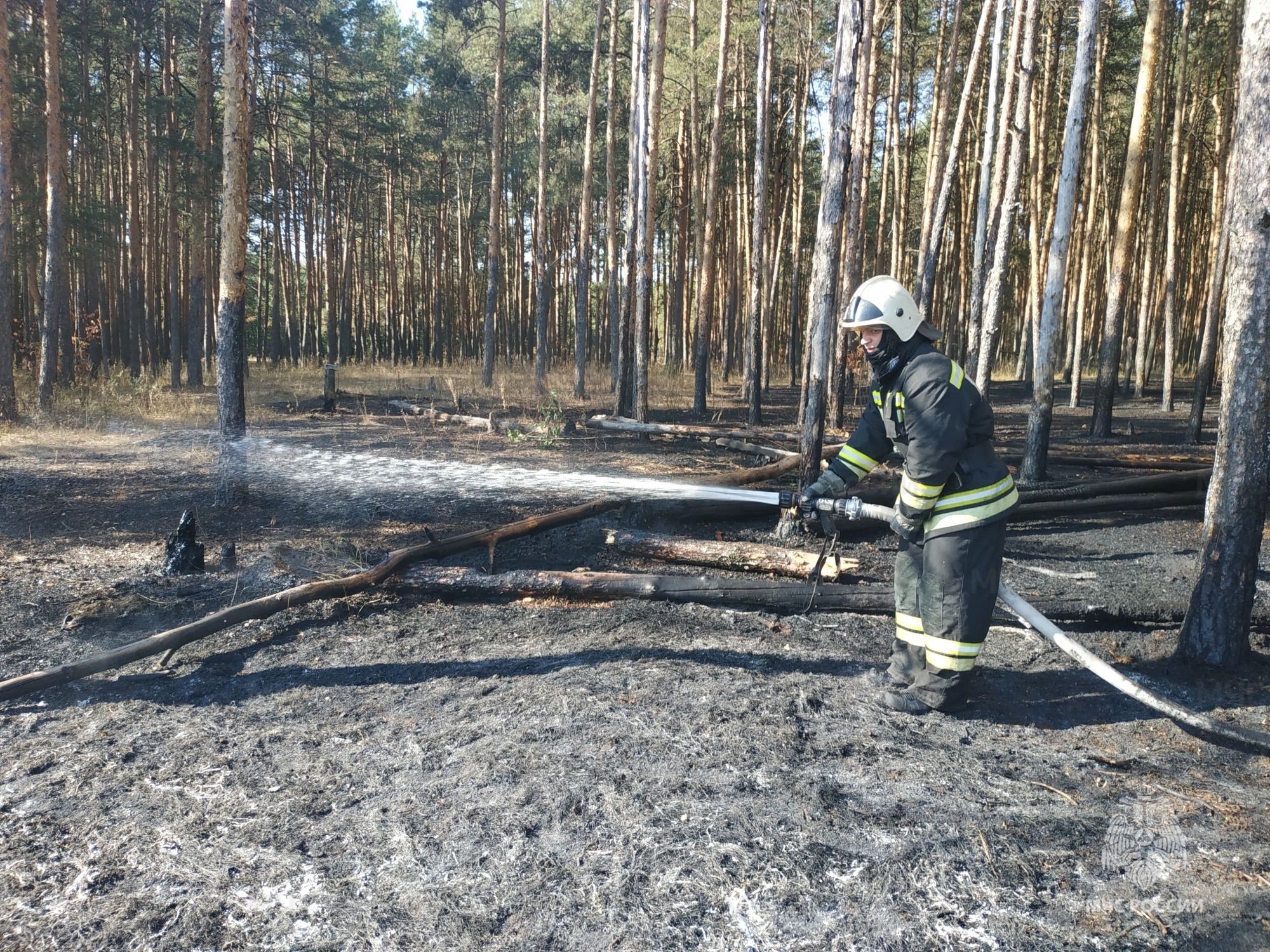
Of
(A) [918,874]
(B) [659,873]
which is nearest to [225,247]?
(B) [659,873]

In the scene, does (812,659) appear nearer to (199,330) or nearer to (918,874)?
(918,874)

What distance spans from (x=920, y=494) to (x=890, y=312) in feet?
3.26

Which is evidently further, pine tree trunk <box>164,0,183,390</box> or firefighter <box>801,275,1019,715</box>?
pine tree trunk <box>164,0,183,390</box>

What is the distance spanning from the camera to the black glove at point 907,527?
174 inches

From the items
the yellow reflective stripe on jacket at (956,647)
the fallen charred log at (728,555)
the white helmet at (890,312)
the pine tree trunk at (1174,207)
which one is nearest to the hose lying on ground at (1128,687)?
the yellow reflective stripe on jacket at (956,647)

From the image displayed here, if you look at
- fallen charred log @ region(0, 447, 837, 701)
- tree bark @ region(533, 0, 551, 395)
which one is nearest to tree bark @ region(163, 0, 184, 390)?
tree bark @ region(533, 0, 551, 395)

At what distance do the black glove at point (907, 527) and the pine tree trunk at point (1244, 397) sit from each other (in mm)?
1791

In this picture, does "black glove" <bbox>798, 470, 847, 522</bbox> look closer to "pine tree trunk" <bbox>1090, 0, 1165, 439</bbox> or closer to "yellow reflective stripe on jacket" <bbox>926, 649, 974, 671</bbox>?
"yellow reflective stripe on jacket" <bbox>926, 649, 974, 671</bbox>

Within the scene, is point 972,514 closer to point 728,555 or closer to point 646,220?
point 728,555

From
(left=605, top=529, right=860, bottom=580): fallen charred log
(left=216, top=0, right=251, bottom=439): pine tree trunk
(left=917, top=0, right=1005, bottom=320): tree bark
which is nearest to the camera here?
(left=605, top=529, right=860, bottom=580): fallen charred log

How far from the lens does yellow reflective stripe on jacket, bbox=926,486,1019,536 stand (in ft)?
14.0

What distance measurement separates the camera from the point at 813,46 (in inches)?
805

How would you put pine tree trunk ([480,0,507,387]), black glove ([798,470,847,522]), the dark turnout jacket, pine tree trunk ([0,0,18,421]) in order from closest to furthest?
the dark turnout jacket, black glove ([798,470,847,522]), pine tree trunk ([0,0,18,421]), pine tree trunk ([480,0,507,387])

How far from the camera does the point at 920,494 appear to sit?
14.2ft
